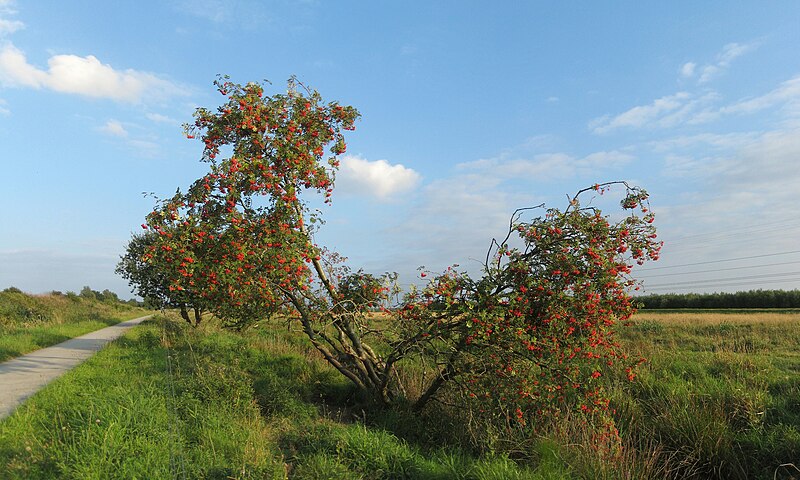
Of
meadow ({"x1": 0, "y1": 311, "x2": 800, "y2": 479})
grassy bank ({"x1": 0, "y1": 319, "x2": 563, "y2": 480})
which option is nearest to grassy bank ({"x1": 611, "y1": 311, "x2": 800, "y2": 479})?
meadow ({"x1": 0, "y1": 311, "x2": 800, "y2": 479})

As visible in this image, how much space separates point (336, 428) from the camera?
7.51 metres

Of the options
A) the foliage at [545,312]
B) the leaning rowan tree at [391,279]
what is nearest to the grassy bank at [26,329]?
the leaning rowan tree at [391,279]

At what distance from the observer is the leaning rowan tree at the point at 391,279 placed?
6.91 metres

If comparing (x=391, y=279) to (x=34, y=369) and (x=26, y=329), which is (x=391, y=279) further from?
(x=26, y=329)

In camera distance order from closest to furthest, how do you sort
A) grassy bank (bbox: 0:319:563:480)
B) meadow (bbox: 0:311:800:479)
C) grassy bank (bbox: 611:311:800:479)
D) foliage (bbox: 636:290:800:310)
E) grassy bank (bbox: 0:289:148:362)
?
grassy bank (bbox: 0:319:563:480)
meadow (bbox: 0:311:800:479)
grassy bank (bbox: 611:311:800:479)
grassy bank (bbox: 0:289:148:362)
foliage (bbox: 636:290:800:310)

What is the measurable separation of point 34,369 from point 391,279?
27.7 feet

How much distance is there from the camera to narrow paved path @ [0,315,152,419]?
772 cm

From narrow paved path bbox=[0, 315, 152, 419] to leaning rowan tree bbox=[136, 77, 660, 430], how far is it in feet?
10.6

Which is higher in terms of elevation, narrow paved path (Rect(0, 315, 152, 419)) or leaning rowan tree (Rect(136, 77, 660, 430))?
leaning rowan tree (Rect(136, 77, 660, 430))

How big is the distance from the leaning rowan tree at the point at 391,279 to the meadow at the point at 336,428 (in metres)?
0.73

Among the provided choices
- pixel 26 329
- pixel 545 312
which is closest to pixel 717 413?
pixel 545 312

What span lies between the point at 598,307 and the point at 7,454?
7.53 m

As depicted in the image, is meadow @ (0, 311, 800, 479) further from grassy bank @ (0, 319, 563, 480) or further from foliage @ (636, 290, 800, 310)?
foliage @ (636, 290, 800, 310)

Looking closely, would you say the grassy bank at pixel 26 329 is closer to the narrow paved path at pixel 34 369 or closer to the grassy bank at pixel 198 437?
the narrow paved path at pixel 34 369
